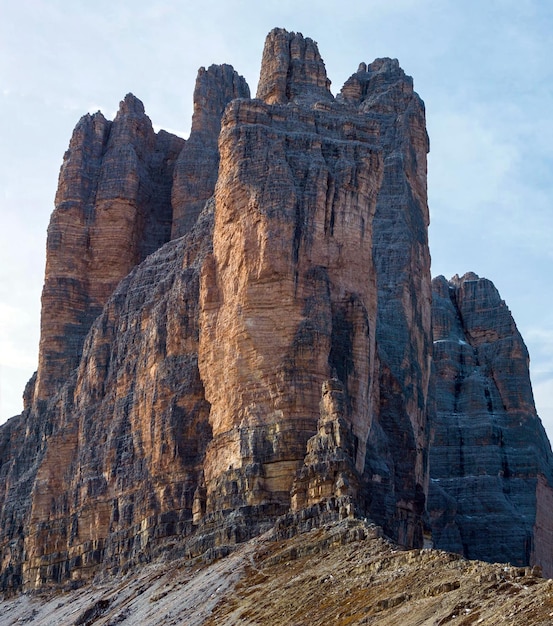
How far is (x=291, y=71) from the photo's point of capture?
10500 cm

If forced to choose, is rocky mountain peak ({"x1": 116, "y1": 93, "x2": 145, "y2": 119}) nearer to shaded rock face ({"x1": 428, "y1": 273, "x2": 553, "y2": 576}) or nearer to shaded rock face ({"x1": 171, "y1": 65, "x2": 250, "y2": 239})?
shaded rock face ({"x1": 171, "y1": 65, "x2": 250, "y2": 239})

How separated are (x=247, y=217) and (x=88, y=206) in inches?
1654

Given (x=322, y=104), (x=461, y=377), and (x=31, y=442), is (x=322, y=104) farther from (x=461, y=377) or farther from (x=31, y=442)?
(x=461, y=377)

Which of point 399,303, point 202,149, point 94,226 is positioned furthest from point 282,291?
point 202,149

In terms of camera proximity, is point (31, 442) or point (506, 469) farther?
point (506, 469)

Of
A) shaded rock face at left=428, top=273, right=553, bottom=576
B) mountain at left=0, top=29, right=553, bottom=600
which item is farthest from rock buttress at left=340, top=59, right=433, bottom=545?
shaded rock face at left=428, top=273, right=553, bottom=576

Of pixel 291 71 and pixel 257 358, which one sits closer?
pixel 257 358

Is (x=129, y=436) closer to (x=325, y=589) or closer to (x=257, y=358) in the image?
(x=257, y=358)

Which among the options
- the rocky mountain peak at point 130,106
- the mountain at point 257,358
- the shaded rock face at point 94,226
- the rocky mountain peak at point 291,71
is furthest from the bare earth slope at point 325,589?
the rocky mountain peak at point 130,106

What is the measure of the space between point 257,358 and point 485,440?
53.1 meters

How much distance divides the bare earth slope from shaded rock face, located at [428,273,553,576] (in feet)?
143

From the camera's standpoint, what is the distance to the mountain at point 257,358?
8075 centimetres

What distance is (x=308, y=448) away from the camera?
2972 inches

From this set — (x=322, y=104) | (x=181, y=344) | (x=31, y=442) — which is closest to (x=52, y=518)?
(x=31, y=442)
